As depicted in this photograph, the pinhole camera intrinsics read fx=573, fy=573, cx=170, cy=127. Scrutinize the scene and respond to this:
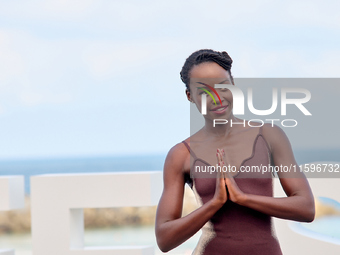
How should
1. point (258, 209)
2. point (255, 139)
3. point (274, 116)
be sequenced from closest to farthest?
point (258, 209) < point (255, 139) < point (274, 116)

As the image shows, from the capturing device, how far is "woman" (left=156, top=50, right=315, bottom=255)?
135cm

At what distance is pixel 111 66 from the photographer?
3025 cm

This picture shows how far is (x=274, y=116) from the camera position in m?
1.88

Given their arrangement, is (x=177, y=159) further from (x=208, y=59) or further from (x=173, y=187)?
(x=208, y=59)

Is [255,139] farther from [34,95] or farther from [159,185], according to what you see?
[34,95]

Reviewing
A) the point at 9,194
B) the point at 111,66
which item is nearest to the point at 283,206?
Answer: the point at 9,194

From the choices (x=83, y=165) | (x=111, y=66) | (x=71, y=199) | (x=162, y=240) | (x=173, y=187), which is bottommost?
(x=83, y=165)

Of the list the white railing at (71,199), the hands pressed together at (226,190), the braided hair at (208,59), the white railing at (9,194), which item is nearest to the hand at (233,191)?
the hands pressed together at (226,190)

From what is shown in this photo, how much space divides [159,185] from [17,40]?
27.4m

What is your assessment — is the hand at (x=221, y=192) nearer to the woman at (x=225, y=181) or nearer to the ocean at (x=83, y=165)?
the woman at (x=225, y=181)

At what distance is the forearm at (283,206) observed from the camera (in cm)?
131

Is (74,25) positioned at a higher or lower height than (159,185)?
higher

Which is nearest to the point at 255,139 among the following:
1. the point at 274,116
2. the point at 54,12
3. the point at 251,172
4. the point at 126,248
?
the point at 251,172

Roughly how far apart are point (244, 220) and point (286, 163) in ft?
0.57
